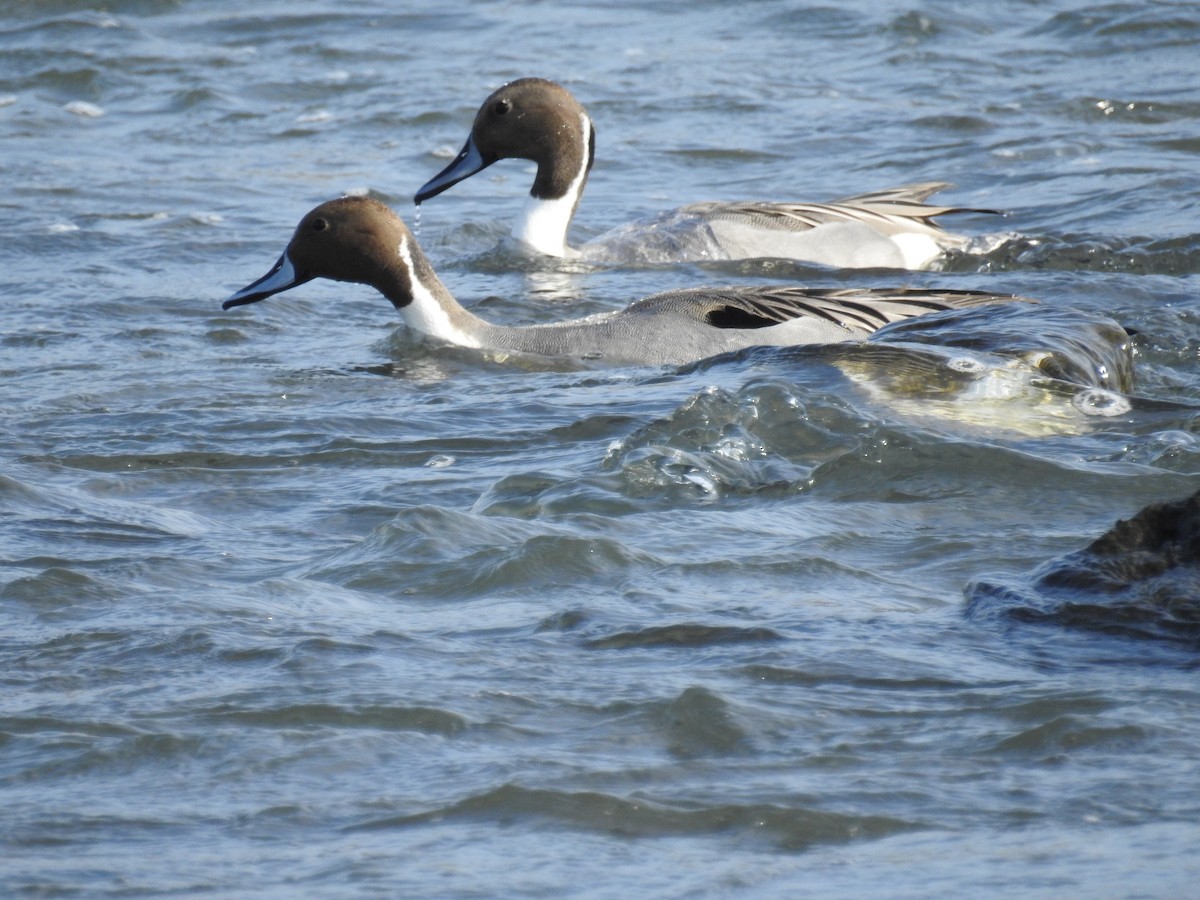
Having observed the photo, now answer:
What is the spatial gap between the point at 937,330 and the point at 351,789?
3649 millimetres

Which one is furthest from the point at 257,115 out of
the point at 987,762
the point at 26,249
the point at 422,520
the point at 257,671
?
the point at 987,762

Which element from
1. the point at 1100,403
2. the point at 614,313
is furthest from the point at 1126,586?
the point at 614,313

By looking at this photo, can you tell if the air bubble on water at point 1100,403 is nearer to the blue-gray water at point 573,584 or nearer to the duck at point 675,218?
the blue-gray water at point 573,584

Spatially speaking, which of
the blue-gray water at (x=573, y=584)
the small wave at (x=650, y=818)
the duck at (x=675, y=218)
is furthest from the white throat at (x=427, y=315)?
the small wave at (x=650, y=818)

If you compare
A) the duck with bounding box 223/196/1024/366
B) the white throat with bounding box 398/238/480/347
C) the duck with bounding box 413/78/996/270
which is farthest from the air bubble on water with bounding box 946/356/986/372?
the duck with bounding box 413/78/996/270

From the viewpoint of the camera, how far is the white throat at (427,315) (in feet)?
25.7

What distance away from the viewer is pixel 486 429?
6.30m

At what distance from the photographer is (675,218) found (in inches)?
384

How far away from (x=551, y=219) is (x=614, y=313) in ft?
8.08

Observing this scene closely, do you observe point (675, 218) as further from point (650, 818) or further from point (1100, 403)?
point (650, 818)

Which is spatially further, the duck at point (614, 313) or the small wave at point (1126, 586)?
the duck at point (614, 313)

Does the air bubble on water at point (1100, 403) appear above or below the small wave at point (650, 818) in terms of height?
below

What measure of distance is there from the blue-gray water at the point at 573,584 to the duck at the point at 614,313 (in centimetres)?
20

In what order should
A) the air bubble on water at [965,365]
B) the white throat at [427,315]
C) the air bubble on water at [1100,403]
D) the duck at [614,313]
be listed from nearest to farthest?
1. the air bubble on water at [1100,403]
2. the air bubble on water at [965,365]
3. the duck at [614,313]
4. the white throat at [427,315]
